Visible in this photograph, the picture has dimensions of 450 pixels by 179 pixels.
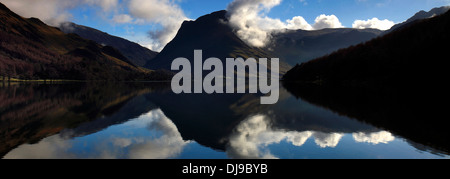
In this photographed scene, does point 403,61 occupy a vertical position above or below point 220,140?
A: above

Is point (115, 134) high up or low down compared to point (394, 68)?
down

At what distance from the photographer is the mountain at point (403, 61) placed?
91250mm

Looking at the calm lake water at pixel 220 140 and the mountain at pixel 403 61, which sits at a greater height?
the mountain at pixel 403 61

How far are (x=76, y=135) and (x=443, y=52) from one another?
11923 cm

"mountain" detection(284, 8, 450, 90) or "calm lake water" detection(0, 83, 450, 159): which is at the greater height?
"mountain" detection(284, 8, 450, 90)

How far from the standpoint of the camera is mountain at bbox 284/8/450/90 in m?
91.2

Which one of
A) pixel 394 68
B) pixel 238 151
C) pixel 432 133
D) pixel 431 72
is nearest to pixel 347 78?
pixel 394 68

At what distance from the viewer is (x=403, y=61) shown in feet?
361

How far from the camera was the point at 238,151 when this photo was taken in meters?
15.0

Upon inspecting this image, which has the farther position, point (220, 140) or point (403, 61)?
point (403, 61)

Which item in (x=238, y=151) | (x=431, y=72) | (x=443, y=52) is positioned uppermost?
(x=443, y=52)

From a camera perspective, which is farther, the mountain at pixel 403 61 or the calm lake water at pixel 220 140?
the mountain at pixel 403 61

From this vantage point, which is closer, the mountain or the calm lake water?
the calm lake water
